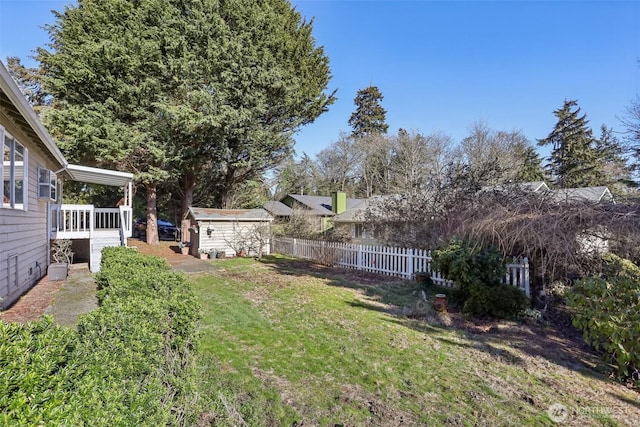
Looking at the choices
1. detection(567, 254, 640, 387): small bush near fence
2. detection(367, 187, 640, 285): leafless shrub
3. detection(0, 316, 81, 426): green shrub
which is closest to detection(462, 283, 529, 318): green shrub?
detection(367, 187, 640, 285): leafless shrub

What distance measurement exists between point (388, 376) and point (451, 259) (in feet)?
13.5

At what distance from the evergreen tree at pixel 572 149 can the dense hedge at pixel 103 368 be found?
33.5 m

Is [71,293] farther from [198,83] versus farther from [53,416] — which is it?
[198,83]

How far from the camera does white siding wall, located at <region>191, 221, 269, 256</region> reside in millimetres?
16344

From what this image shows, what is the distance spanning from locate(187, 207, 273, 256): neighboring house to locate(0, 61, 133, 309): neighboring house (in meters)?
4.87

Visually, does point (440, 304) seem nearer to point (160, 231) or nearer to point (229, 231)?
point (229, 231)

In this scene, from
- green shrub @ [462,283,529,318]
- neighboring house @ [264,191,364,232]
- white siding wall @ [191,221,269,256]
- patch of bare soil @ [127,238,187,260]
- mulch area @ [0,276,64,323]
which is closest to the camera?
mulch area @ [0,276,64,323]

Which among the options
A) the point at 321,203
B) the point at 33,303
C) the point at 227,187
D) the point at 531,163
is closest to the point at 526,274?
the point at 33,303

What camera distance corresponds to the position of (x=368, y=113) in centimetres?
4278

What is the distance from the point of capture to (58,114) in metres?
15.4

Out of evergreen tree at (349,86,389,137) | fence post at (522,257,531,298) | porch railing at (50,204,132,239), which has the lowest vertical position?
fence post at (522,257,531,298)

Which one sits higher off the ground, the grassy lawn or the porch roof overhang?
the porch roof overhang

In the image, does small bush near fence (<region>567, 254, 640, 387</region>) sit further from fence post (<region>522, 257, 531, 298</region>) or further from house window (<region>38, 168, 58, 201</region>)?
house window (<region>38, 168, 58, 201</region>)

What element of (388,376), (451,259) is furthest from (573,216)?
(388,376)
